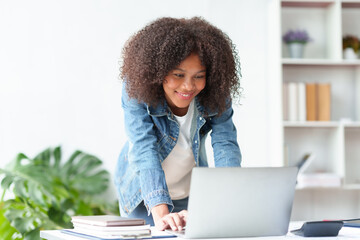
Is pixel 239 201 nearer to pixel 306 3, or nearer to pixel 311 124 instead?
pixel 311 124

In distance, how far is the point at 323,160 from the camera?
153 inches

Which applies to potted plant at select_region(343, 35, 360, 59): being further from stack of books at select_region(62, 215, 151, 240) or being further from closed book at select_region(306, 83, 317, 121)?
stack of books at select_region(62, 215, 151, 240)

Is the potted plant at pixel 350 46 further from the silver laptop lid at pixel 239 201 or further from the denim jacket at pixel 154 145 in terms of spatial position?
the silver laptop lid at pixel 239 201

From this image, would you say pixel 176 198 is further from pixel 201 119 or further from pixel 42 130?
pixel 42 130

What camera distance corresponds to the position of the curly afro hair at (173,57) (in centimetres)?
167

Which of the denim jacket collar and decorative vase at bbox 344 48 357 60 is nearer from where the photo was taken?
the denim jacket collar

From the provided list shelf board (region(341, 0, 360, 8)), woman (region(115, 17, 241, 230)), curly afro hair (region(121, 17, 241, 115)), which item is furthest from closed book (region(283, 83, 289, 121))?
curly afro hair (region(121, 17, 241, 115))

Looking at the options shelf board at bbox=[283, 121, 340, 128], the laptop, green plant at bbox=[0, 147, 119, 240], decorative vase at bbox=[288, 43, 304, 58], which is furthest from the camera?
decorative vase at bbox=[288, 43, 304, 58]

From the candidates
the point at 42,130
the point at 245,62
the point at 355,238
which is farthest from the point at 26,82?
the point at 355,238

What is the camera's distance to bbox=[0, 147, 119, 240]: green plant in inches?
115

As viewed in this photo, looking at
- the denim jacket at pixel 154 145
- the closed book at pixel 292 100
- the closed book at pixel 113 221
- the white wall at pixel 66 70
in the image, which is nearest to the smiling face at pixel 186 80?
the denim jacket at pixel 154 145

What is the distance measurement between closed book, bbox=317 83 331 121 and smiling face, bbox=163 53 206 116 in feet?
7.13

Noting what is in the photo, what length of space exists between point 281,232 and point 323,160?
→ 2676 millimetres

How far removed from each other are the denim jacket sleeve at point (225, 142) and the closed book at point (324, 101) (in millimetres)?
1954
